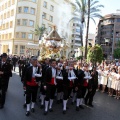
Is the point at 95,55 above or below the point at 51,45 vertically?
below

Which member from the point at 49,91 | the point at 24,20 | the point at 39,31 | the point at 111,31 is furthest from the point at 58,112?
the point at 111,31

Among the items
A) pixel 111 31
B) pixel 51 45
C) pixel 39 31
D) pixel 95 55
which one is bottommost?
pixel 95 55

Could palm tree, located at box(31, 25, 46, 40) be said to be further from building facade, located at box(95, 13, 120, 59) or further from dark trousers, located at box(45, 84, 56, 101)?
dark trousers, located at box(45, 84, 56, 101)

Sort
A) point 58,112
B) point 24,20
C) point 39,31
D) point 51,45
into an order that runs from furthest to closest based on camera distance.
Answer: point 24,20 < point 39,31 < point 51,45 < point 58,112

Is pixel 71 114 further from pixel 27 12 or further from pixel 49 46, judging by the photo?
pixel 27 12

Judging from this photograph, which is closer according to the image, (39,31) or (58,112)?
(58,112)

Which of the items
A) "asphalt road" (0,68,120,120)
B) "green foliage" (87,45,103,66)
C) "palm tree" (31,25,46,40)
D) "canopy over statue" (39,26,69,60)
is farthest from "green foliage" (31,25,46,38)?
"asphalt road" (0,68,120,120)

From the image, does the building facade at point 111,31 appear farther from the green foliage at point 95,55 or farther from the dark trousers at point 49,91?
the dark trousers at point 49,91

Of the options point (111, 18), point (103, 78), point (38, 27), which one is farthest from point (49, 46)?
point (111, 18)

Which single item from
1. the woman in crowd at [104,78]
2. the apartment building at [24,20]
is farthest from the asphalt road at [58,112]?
the apartment building at [24,20]

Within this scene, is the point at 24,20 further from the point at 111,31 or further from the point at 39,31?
the point at 111,31

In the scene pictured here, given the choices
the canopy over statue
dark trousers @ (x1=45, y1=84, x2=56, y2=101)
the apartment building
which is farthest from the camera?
the apartment building

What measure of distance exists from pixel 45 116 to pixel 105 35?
9233 centimetres

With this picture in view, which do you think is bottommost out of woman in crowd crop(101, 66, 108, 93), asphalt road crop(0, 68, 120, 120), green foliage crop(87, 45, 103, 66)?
asphalt road crop(0, 68, 120, 120)
